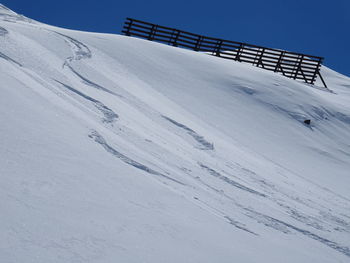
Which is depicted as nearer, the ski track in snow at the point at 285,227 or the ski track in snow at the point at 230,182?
the ski track in snow at the point at 285,227

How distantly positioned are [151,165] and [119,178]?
0.93 meters

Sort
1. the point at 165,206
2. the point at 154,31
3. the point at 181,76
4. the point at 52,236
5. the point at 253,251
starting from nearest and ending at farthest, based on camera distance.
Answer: the point at 52,236, the point at 253,251, the point at 165,206, the point at 181,76, the point at 154,31

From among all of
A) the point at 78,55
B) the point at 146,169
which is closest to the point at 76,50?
the point at 78,55

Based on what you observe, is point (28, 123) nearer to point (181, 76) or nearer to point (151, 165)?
point (151, 165)

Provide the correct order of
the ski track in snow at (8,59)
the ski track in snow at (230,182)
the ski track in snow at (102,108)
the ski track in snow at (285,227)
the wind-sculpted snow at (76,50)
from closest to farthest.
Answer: the ski track in snow at (285,227) < the ski track in snow at (230,182) < the ski track in snow at (102,108) < the ski track in snow at (8,59) < the wind-sculpted snow at (76,50)

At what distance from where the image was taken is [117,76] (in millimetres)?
10602

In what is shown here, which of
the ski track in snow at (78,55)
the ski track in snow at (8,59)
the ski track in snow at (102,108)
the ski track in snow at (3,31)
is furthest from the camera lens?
the ski track in snow at (3,31)

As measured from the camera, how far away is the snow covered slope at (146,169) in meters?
2.95

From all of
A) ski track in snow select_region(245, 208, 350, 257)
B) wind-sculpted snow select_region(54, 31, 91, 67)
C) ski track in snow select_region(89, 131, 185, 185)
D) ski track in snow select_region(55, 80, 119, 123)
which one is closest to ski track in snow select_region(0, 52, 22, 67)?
ski track in snow select_region(55, 80, 119, 123)

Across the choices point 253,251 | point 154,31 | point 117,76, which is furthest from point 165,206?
point 154,31

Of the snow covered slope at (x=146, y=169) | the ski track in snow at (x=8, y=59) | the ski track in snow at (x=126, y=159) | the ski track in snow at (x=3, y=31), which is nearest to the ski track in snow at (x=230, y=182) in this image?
the snow covered slope at (x=146, y=169)

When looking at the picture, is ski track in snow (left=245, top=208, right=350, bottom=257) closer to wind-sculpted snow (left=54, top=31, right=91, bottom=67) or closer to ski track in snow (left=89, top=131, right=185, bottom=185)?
ski track in snow (left=89, top=131, right=185, bottom=185)

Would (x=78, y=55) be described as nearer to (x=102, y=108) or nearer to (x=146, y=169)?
(x=102, y=108)

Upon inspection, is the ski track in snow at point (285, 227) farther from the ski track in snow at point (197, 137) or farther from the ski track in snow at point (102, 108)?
the ski track in snow at point (102, 108)
